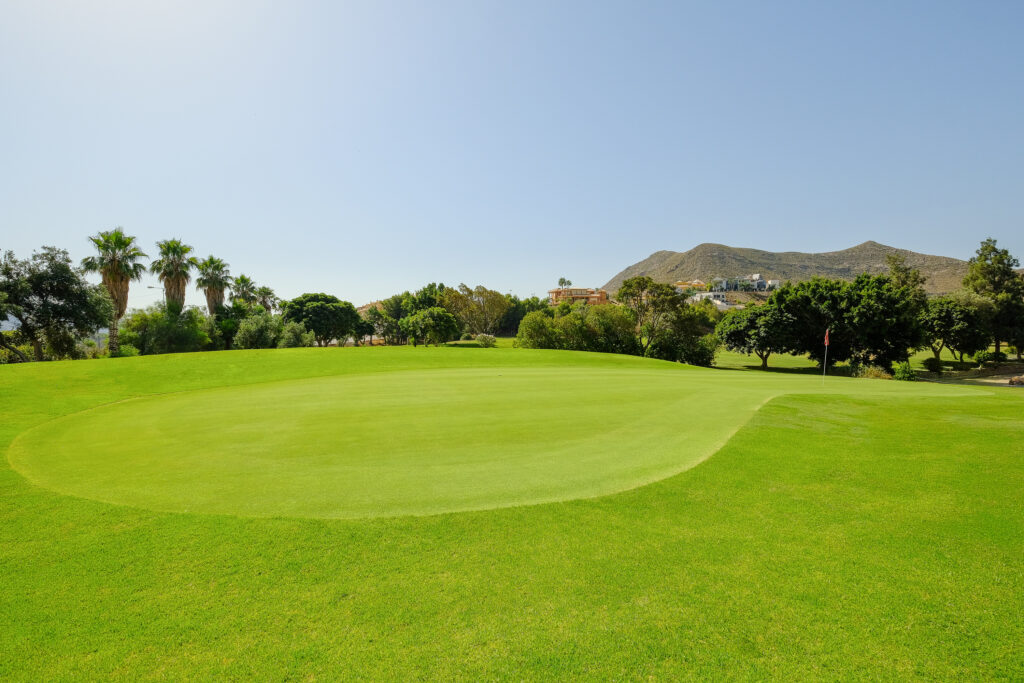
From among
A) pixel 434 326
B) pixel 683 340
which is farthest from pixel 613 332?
pixel 434 326

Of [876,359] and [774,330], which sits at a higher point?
[774,330]

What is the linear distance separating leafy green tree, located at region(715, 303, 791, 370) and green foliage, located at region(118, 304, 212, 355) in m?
55.3

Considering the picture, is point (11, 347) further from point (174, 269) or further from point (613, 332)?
point (613, 332)

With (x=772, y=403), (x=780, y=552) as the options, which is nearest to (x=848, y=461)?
(x=780, y=552)

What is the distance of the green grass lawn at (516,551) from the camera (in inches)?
124

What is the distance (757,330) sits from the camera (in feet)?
147

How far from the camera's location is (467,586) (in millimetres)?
3938

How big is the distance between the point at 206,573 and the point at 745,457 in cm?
783

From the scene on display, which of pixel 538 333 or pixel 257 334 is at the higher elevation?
pixel 257 334

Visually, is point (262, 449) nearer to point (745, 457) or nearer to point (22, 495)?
point (22, 495)

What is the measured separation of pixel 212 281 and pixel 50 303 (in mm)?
19283

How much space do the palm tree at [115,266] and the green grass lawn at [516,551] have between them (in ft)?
102

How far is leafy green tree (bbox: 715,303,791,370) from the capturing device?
42188mm

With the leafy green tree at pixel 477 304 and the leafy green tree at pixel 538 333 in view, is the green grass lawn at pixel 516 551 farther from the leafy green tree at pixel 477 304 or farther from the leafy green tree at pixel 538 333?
the leafy green tree at pixel 477 304
